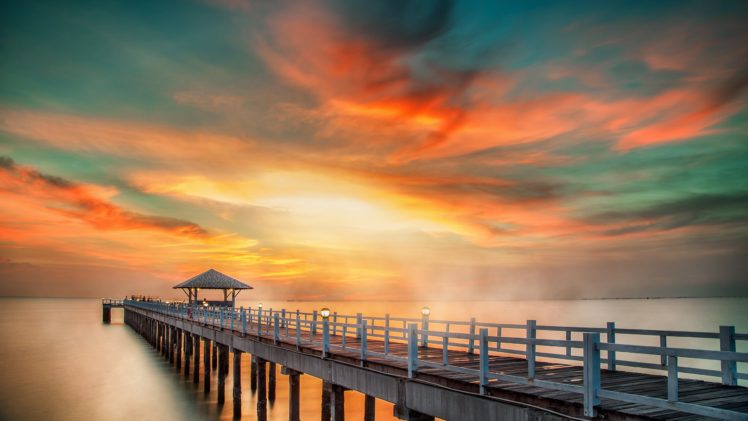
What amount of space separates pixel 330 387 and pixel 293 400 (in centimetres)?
374

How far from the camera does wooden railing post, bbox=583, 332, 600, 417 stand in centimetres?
905

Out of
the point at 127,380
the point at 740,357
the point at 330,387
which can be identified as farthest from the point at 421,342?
the point at 127,380

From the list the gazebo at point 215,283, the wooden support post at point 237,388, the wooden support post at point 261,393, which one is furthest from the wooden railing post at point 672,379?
the gazebo at point 215,283

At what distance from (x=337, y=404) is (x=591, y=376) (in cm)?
963

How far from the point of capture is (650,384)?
11.5 metres

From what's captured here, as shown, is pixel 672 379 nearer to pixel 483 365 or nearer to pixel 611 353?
pixel 483 365

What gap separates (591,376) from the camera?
908 centimetres

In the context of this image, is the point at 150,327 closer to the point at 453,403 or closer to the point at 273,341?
the point at 273,341

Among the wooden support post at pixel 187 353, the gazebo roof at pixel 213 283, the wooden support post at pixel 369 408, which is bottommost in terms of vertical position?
the wooden support post at pixel 187 353

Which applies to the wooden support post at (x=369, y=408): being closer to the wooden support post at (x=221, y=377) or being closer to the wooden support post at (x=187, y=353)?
the wooden support post at (x=221, y=377)

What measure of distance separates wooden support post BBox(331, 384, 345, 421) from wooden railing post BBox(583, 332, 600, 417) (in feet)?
30.4

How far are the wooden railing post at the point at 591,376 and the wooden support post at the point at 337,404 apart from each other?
30.4 ft

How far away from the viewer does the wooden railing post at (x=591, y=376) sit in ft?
29.7

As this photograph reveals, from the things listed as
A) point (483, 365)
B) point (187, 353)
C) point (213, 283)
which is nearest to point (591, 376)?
point (483, 365)
